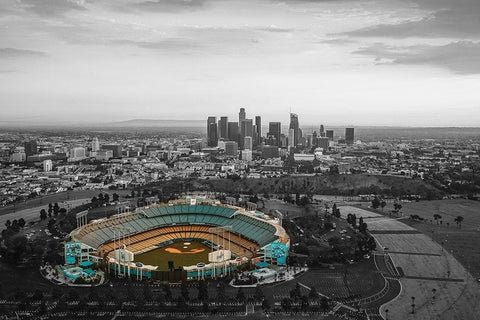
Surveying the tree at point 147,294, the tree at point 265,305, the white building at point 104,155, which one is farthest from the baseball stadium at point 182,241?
the white building at point 104,155

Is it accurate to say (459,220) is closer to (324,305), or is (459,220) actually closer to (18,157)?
(324,305)

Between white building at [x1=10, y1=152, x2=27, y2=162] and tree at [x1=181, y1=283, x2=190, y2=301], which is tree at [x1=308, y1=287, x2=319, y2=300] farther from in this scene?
white building at [x1=10, y1=152, x2=27, y2=162]

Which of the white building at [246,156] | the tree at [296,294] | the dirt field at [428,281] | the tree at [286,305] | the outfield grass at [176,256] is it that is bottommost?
the outfield grass at [176,256]

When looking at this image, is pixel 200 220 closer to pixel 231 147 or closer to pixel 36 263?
pixel 36 263

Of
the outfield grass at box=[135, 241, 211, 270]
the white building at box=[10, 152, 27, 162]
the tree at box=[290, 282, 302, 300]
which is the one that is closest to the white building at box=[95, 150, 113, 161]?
the white building at box=[10, 152, 27, 162]

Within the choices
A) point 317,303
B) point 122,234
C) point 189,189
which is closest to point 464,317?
point 317,303

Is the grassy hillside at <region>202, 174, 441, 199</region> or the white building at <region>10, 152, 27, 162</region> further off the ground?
the white building at <region>10, 152, 27, 162</region>

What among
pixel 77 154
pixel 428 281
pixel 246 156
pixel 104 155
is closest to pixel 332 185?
pixel 428 281

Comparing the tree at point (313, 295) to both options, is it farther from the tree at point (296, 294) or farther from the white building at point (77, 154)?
the white building at point (77, 154)

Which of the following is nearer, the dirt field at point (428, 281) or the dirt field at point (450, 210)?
the dirt field at point (428, 281)
